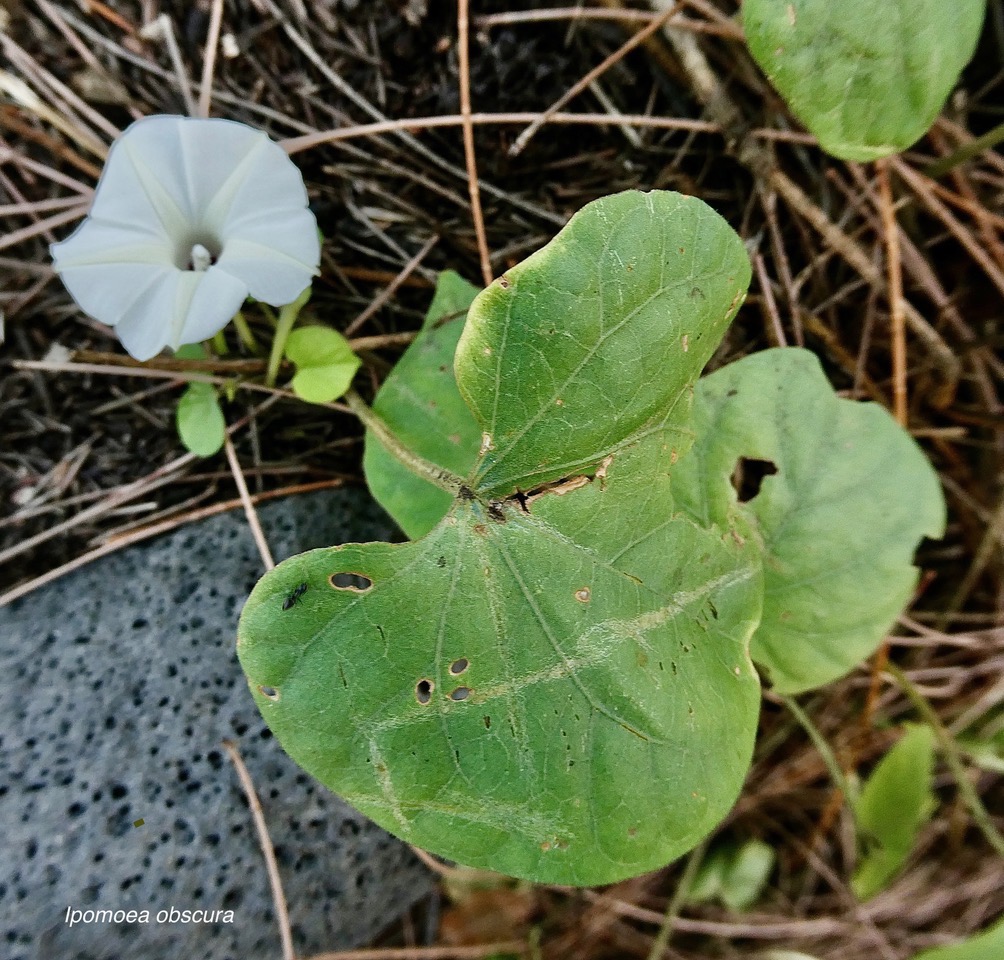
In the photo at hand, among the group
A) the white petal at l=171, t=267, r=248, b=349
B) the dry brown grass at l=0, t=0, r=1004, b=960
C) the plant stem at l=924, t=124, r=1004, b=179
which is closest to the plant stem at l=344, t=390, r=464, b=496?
the dry brown grass at l=0, t=0, r=1004, b=960

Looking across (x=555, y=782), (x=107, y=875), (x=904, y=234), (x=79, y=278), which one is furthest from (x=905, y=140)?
(x=107, y=875)

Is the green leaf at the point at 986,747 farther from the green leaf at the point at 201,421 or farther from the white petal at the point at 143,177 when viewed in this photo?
the white petal at the point at 143,177

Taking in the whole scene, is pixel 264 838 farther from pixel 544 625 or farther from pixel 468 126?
pixel 468 126

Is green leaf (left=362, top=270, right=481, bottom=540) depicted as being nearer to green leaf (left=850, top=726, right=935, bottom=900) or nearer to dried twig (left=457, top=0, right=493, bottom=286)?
dried twig (left=457, top=0, right=493, bottom=286)

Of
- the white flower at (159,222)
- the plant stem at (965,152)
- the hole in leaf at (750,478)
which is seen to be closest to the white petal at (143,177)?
the white flower at (159,222)

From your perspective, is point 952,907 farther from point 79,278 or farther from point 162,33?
point 162,33

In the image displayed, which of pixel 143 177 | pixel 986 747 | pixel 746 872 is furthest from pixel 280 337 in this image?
pixel 986 747
